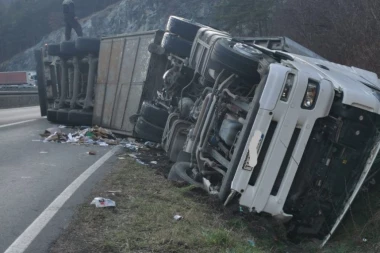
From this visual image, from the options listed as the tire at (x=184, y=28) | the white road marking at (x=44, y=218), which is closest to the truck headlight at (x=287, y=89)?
the white road marking at (x=44, y=218)

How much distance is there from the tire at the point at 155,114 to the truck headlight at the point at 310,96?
16.1 feet

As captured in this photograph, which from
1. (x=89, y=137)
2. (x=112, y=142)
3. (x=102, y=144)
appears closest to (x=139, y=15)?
(x=89, y=137)

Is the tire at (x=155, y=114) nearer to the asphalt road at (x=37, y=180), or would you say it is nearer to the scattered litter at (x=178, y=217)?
the asphalt road at (x=37, y=180)

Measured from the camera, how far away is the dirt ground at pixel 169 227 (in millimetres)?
3994

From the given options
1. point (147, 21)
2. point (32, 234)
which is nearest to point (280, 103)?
point (32, 234)

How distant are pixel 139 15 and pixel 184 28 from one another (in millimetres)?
51605

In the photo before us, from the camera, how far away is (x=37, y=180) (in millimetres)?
6684

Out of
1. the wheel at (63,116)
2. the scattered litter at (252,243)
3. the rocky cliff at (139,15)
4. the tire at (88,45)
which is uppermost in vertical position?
the scattered litter at (252,243)

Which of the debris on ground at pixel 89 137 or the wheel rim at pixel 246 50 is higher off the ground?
the wheel rim at pixel 246 50

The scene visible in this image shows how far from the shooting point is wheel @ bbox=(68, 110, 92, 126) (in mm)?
13491

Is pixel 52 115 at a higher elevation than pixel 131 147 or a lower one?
lower

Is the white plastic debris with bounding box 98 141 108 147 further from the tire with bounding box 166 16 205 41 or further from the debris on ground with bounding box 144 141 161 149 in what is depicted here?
the tire with bounding box 166 16 205 41

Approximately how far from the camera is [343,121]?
4688 millimetres

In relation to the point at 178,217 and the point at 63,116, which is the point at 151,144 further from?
the point at 178,217
